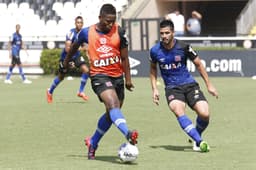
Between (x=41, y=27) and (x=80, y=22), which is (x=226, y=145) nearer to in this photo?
(x=80, y=22)

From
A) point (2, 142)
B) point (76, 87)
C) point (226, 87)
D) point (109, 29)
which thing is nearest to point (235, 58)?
point (226, 87)

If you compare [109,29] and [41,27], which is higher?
[109,29]

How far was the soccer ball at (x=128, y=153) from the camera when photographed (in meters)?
10.0

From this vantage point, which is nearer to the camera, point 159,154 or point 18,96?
point 159,154

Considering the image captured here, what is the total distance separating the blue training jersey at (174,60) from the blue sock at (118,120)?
→ 1831mm

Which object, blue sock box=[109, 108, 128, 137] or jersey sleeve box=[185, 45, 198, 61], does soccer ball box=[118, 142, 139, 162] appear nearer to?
blue sock box=[109, 108, 128, 137]

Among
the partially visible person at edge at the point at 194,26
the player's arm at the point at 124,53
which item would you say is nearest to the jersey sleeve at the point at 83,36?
the player's arm at the point at 124,53

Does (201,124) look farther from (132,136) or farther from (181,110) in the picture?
(132,136)

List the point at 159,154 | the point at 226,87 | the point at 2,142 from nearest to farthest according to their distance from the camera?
1. the point at 159,154
2. the point at 2,142
3. the point at 226,87

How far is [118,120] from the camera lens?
10.3 m

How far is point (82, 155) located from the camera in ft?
37.7

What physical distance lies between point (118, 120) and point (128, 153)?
47 centimetres

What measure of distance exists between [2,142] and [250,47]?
720 inches

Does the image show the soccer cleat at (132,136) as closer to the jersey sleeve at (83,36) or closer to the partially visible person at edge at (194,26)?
the jersey sleeve at (83,36)
